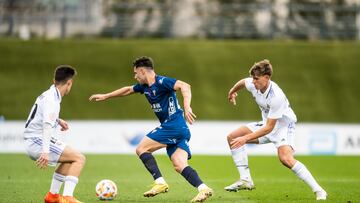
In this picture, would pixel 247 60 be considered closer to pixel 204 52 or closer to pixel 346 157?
pixel 204 52

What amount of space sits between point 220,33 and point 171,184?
778 inches

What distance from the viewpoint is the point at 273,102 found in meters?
11.0

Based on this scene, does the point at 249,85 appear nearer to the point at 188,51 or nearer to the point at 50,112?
the point at 50,112

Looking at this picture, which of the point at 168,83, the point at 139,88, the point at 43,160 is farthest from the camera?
the point at 139,88

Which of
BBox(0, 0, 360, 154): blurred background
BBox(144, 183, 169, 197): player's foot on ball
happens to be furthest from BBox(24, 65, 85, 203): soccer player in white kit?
BBox(0, 0, 360, 154): blurred background

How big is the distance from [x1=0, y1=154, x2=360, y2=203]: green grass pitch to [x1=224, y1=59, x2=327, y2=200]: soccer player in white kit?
0.33 metres

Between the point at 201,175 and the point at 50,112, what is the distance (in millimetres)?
6884

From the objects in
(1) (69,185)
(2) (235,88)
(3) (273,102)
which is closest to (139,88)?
(2) (235,88)

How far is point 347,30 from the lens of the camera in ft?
109

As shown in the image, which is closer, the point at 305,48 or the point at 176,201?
the point at 176,201

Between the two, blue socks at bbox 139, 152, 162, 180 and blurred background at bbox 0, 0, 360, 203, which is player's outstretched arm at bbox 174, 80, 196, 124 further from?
blurred background at bbox 0, 0, 360, 203

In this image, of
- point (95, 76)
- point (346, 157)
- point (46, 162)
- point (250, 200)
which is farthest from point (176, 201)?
point (95, 76)

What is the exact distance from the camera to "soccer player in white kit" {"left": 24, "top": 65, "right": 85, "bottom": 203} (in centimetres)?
966

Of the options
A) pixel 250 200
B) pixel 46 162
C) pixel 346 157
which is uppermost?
pixel 46 162
